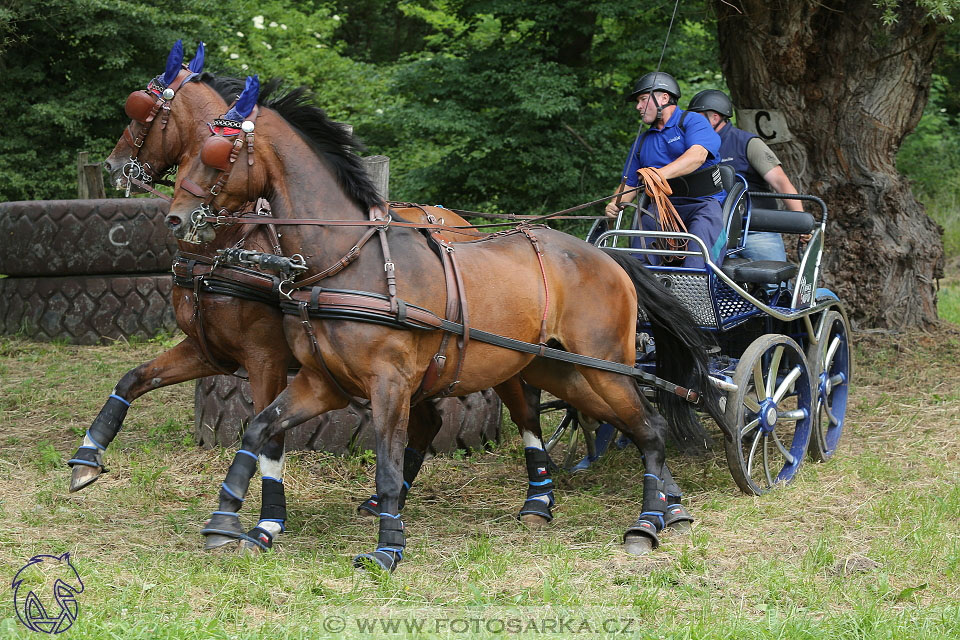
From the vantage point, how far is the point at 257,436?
422 cm

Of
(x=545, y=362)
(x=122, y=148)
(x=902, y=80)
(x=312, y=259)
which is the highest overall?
(x=902, y=80)

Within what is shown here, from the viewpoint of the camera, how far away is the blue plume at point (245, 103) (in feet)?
13.7

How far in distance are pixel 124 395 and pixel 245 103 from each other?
59.9 inches

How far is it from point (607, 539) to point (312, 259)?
194 centimetres

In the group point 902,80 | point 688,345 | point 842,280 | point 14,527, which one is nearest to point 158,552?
point 14,527

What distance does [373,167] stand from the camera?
256 inches

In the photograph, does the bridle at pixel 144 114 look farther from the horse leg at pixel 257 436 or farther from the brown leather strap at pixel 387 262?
the horse leg at pixel 257 436

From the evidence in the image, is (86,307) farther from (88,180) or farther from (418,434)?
(418,434)

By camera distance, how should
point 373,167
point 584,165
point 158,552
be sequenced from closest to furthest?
point 158,552, point 373,167, point 584,165

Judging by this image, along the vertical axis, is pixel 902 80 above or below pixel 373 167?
above

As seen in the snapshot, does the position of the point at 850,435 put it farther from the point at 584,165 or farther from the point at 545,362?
the point at 584,165

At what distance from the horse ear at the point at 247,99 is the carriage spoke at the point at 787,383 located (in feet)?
10.7

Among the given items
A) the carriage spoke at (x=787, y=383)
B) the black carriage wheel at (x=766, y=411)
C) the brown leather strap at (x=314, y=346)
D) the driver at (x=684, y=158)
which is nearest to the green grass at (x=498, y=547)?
→ the black carriage wheel at (x=766, y=411)

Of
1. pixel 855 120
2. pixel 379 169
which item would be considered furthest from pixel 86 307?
pixel 855 120
